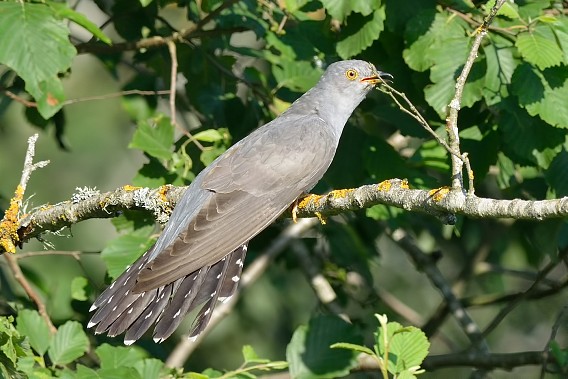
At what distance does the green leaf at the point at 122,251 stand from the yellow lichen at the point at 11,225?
1.45ft

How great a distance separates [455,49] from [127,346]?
185cm

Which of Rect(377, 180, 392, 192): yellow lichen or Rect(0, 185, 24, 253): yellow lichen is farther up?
Rect(377, 180, 392, 192): yellow lichen

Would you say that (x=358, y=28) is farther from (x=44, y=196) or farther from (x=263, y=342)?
(x=44, y=196)

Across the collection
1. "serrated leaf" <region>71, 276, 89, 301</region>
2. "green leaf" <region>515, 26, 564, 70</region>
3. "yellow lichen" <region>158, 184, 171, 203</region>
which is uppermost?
"green leaf" <region>515, 26, 564, 70</region>

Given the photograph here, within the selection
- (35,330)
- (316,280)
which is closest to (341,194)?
(35,330)

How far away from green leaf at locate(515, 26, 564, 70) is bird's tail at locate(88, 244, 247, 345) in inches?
57.2

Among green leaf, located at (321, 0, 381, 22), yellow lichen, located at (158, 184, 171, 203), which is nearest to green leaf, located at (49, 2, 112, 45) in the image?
yellow lichen, located at (158, 184, 171, 203)

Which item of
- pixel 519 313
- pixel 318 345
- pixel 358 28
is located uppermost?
pixel 358 28

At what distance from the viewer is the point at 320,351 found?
12.4ft

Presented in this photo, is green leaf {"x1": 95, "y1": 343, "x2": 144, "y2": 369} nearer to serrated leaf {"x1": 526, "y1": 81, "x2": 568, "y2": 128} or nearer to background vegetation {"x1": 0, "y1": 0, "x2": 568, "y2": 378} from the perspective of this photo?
Result: background vegetation {"x1": 0, "y1": 0, "x2": 568, "y2": 378}

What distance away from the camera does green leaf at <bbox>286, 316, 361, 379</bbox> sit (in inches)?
147

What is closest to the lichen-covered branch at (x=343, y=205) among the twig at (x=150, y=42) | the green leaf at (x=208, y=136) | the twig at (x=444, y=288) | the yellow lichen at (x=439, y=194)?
the yellow lichen at (x=439, y=194)

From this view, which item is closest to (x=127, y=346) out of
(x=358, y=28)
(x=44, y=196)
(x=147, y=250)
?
(x=147, y=250)

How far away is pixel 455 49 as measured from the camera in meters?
3.64
